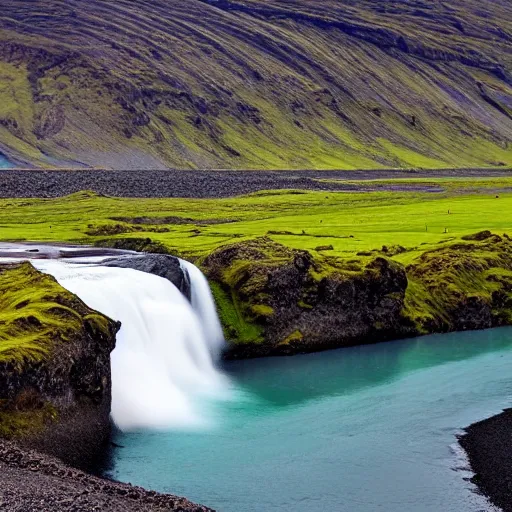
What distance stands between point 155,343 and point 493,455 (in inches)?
856

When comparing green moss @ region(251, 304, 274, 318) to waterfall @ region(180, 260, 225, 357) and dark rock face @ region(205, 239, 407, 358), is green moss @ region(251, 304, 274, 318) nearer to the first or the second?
dark rock face @ region(205, 239, 407, 358)

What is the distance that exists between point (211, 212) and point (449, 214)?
3524 centimetres

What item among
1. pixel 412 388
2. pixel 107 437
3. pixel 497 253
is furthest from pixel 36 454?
pixel 497 253

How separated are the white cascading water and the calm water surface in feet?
5.85

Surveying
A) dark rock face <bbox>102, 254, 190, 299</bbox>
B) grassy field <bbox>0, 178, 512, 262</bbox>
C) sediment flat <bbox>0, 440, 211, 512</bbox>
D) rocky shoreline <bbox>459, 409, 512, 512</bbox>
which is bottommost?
rocky shoreline <bbox>459, 409, 512, 512</bbox>

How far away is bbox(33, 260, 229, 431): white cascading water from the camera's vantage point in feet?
154

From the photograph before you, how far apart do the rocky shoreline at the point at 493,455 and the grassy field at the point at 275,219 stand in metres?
32.6

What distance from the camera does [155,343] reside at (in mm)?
54438

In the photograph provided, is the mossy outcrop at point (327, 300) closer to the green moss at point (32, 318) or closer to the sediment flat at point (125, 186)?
the green moss at point (32, 318)

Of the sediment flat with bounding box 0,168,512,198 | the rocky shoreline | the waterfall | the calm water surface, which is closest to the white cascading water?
the waterfall

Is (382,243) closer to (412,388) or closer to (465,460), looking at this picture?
(412,388)

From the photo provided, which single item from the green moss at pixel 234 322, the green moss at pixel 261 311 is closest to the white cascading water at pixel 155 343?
the green moss at pixel 234 322

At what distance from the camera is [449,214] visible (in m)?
133

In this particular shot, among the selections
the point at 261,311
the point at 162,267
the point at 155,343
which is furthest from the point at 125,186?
the point at 155,343
